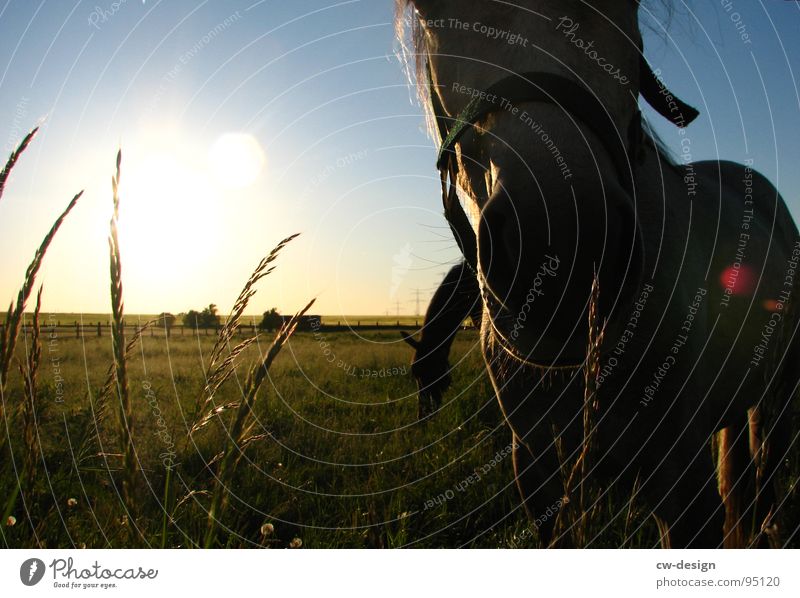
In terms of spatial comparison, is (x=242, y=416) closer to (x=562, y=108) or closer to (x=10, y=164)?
(x=10, y=164)

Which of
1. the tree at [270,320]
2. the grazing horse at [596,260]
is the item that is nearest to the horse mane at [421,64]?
the grazing horse at [596,260]

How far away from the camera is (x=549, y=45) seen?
1976mm

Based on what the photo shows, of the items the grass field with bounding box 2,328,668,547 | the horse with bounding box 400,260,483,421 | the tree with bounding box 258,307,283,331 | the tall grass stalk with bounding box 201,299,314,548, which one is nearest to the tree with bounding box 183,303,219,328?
the tree with bounding box 258,307,283,331

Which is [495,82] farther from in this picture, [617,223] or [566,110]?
[617,223]

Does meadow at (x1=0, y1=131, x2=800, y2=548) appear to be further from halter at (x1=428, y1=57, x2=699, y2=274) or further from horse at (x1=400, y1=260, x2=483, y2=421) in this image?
halter at (x1=428, y1=57, x2=699, y2=274)

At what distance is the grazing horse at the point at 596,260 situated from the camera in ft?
5.44

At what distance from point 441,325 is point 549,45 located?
2962 mm

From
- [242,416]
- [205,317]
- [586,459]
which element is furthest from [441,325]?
[205,317]

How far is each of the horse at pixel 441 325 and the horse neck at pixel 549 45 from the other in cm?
190

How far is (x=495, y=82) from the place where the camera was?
1991mm

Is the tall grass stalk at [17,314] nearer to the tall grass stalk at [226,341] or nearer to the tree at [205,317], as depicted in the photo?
the tall grass stalk at [226,341]

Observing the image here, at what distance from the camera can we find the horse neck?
1.98m

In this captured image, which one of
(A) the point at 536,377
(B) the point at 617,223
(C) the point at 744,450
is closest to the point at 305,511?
(A) the point at 536,377
